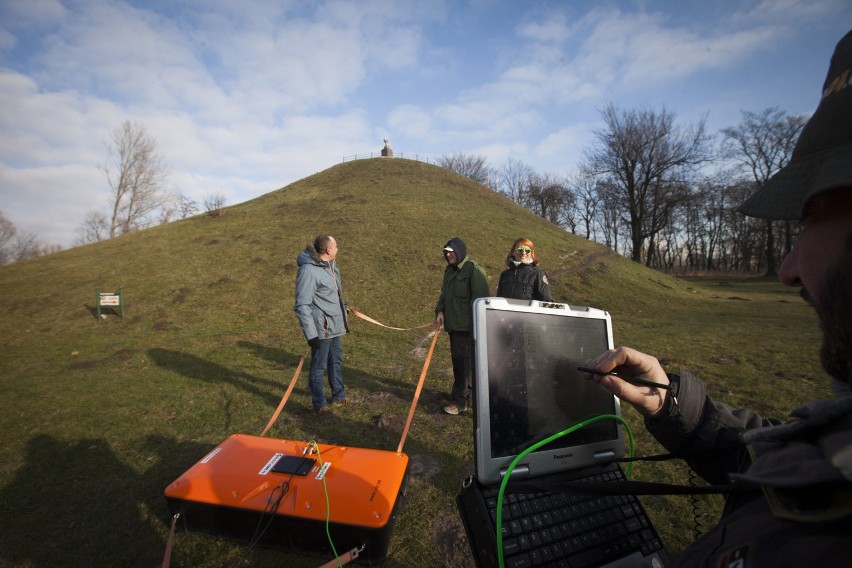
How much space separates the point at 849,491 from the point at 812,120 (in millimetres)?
786

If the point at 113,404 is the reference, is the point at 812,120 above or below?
above

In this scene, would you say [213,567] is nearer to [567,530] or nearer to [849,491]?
[567,530]

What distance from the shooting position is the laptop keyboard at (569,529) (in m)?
1.43

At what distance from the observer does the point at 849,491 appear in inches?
26.3

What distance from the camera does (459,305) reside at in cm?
539

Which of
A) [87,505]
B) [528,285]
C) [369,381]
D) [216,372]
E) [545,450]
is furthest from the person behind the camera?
[216,372]

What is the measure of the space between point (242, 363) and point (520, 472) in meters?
8.19

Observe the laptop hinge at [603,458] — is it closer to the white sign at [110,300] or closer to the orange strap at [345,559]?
the orange strap at [345,559]

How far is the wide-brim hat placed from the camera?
2.64 feet

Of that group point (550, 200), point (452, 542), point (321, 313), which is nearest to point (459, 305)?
point (321, 313)

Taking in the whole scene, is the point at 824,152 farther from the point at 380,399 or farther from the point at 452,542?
the point at 380,399

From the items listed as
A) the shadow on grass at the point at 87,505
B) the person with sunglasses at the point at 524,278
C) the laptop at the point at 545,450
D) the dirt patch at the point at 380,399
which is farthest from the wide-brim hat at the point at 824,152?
the dirt patch at the point at 380,399

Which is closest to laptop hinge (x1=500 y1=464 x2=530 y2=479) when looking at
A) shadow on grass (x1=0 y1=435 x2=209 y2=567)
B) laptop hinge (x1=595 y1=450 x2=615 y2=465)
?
laptop hinge (x1=595 y1=450 x2=615 y2=465)

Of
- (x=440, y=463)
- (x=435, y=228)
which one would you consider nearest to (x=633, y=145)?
(x=435, y=228)
